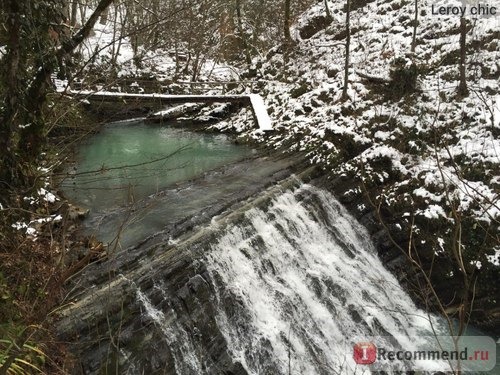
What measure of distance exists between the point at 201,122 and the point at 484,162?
29.0 feet

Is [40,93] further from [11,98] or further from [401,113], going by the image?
[401,113]

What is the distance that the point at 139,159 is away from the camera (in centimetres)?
1029

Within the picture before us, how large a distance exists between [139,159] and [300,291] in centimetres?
618

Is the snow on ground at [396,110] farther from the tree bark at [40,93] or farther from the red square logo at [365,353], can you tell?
the red square logo at [365,353]

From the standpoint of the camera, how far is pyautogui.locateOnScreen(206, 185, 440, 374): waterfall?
16.6ft

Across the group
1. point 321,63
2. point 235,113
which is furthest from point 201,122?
point 321,63

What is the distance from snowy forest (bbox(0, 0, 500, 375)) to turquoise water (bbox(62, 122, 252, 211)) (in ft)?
0.42

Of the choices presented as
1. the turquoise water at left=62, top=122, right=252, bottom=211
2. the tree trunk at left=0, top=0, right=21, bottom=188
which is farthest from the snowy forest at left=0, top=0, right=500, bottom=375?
the turquoise water at left=62, top=122, right=252, bottom=211

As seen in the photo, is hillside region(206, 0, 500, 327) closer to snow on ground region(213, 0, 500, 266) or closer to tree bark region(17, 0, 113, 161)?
snow on ground region(213, 0, 500, 266)

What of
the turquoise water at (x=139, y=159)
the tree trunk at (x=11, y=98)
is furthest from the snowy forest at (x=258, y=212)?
the turquoise water at (x=139, y=159)

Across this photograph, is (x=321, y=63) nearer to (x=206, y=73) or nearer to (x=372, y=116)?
(x=372, y=116)

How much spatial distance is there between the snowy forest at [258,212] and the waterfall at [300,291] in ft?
0.09

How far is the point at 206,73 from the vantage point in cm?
1845

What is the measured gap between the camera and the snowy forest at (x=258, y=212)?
161 inches
